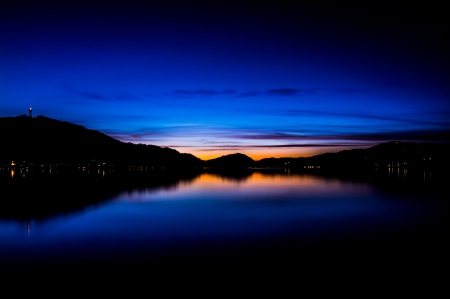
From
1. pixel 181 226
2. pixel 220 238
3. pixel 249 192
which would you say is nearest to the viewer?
pixel 220 238

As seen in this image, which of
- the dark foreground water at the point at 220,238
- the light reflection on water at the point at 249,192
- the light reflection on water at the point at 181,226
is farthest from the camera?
the light reflection on water at the point at 249,192

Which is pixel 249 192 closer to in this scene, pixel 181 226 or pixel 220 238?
pixel 181 226

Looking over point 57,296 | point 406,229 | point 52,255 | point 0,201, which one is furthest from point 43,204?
point 406,229

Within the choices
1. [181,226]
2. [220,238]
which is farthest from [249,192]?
[220,238]

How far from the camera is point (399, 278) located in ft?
25.3

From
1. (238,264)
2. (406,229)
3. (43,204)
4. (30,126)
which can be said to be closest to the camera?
(238,264)

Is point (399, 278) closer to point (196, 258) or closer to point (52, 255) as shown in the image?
point (196, 258)

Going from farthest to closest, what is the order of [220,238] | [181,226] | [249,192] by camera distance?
1. [249,192]
2. [181,226]
3. [220,238]

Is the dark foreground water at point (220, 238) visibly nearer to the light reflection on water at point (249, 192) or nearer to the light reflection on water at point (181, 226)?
the light reflection on water at point (181, 226)

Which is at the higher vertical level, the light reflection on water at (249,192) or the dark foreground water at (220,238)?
the light reflection on water at (249,192)

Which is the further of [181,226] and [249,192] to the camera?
[249,192]

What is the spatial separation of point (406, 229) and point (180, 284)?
10461 mm

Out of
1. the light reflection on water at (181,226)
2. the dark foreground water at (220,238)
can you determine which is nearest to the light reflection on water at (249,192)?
the light reflection on water at (181,226)

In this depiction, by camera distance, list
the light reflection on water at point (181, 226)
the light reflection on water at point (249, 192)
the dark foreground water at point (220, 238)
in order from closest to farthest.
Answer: the dark foreground water at point (220, 238) < the light reflection on water at point (181, 226) < the light reflection on water at point (249, 192)
